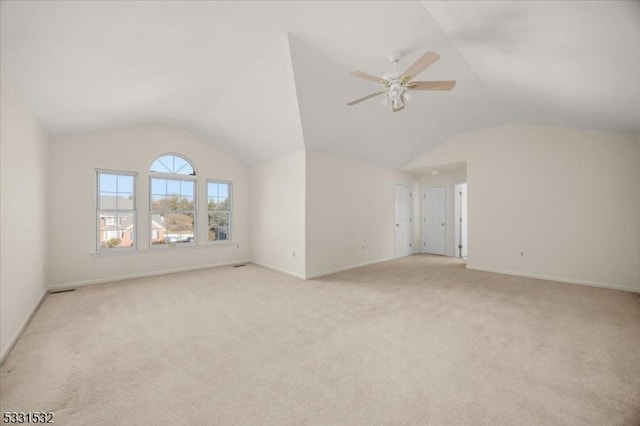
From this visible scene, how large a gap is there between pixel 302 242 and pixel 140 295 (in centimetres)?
271

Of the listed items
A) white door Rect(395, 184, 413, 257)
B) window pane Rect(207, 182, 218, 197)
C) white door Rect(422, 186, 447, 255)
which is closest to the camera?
window pane Rect(207, 182, 218, 197)

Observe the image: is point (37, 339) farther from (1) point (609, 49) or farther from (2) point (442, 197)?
(2) point (442, 197)

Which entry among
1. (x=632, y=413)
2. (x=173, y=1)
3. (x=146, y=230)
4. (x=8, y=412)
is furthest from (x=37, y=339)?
(x=632, y=413)

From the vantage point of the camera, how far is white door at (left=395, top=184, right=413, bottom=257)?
7.07 m

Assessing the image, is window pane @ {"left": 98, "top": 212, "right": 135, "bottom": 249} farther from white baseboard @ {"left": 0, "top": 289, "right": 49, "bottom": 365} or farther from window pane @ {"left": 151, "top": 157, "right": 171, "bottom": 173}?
white baseboard @ {"left": 0, "top": 289, "right": 49, "bottom": 365}

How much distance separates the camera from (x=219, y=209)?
619 cm

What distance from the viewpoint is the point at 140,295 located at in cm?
391

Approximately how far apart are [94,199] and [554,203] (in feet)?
27.7

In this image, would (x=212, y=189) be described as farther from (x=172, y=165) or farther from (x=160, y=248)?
(x=160, y=248)

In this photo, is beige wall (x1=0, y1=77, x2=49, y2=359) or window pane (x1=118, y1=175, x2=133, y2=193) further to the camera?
window pane (x1=118, y1=175, x2=133, y2=193)

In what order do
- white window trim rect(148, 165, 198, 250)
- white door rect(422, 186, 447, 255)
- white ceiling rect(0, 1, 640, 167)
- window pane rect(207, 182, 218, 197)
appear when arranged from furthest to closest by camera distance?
white door rect(422, 186, 447, 255) → window pane rect(207, 182, 218, 197) → white window trim rect(148, 165, 198, 250) → white ceiling rect(0, 1, 640, 167)

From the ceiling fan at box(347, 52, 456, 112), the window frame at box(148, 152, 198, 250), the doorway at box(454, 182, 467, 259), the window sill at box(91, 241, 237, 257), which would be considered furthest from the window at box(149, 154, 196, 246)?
the doorway at box(454, 182, 467, 259)

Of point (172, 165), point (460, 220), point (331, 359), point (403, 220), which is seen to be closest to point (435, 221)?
point (460, 220)

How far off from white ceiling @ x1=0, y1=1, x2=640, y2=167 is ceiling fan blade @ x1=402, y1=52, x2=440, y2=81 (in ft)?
1.65
